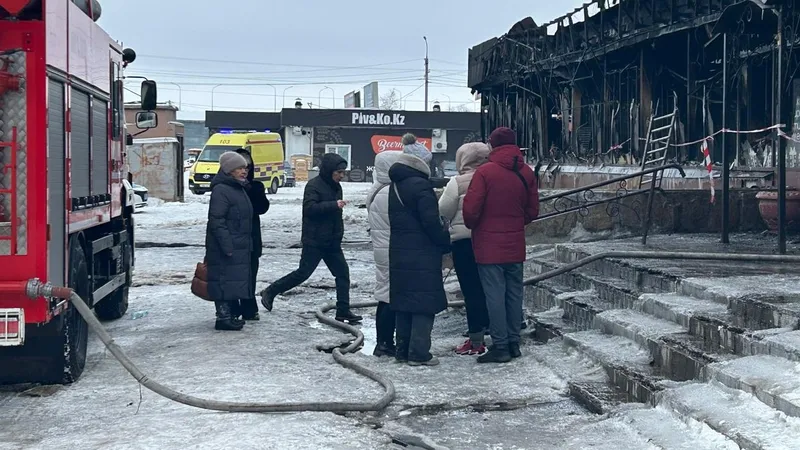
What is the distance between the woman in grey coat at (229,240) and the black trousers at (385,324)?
1478 millimetres

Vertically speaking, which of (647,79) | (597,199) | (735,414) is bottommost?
(735,414)

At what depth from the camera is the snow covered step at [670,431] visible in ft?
18.7

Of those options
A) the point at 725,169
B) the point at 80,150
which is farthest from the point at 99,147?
the point at 725,169

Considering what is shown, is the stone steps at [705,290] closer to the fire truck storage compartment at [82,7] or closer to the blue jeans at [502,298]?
the blue jeans at [502,298]

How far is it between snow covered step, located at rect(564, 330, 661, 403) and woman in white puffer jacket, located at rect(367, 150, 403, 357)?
1505 mm

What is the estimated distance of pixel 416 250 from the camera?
27.6ft

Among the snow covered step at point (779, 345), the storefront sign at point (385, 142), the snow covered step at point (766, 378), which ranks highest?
the storefront sign at point (385, 142)

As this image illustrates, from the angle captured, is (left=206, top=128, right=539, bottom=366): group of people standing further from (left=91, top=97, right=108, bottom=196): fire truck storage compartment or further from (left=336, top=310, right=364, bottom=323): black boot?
(left=336, top=310, right=364, bottom=323): black boot

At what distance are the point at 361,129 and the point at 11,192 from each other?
192 ft

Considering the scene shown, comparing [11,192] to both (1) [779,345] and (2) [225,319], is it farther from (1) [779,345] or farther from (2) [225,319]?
(1) [779,345]

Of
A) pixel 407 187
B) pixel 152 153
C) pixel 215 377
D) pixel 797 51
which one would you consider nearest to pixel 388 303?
pixel 407 187

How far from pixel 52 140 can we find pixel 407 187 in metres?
2.80

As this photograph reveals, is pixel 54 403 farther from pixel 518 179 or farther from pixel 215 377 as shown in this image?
pixel 518 179

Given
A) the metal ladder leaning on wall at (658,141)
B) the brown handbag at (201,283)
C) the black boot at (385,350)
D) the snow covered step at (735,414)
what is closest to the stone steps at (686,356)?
the snow covered step at (735,414)
